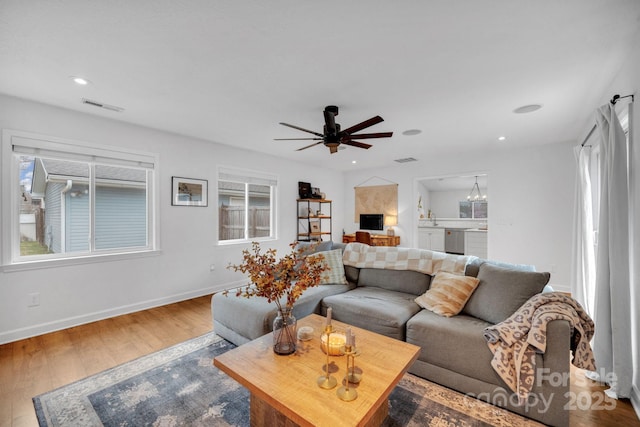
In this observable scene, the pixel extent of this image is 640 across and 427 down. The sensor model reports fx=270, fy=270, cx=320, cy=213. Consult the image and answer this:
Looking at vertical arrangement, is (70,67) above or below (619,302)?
above

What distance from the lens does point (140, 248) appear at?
3678 mm

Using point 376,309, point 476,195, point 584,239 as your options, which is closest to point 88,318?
point 376,309

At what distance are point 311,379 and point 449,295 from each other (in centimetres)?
149

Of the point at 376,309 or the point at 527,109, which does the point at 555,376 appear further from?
the point at 527,109

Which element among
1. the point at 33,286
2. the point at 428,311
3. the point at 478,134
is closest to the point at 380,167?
the point at 478,134

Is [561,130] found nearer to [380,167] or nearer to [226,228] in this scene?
[380,167]

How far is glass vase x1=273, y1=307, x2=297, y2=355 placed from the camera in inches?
64.3

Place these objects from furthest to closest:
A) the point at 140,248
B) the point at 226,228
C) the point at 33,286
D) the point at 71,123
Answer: the point at 226,228
the point at 140,248
the point at 71,123
the point at 33,286

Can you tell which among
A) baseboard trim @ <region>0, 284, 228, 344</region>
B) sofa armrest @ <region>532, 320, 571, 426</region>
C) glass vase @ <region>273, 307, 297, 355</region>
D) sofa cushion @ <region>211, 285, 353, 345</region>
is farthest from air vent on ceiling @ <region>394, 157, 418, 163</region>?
glass vase @ <region>273, 307, 297, 355</region>

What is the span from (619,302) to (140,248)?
191 inches

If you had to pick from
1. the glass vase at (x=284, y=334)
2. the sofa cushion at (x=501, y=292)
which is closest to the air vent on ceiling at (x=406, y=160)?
the sofa cushion at (x=501, y=292)

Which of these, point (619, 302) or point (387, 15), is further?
point (619, 302)

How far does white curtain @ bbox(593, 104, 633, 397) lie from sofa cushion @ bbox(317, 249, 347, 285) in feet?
7.15

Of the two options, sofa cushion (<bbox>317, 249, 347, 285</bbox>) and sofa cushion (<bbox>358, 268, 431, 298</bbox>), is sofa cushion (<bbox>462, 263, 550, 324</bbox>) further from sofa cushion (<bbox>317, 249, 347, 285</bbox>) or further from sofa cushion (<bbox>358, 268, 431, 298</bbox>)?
sofa cushion (<bbox>317, 249, 347, 285</bbox>)
